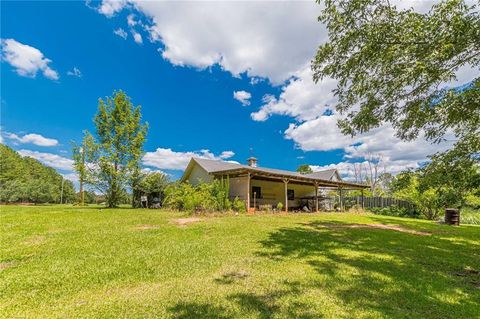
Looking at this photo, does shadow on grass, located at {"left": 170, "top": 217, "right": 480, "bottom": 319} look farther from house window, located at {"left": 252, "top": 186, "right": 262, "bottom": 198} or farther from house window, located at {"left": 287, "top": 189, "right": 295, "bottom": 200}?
house window, located at {"left": 287, "top": 189, "right": 295, "bottom": 200}

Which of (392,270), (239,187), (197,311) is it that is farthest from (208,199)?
(197,311)

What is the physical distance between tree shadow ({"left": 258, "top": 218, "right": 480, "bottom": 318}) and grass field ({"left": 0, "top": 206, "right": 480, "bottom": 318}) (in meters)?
0.02

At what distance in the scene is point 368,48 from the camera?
18.8 feet

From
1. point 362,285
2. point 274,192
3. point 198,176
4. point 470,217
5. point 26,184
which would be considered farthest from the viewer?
point 26,184

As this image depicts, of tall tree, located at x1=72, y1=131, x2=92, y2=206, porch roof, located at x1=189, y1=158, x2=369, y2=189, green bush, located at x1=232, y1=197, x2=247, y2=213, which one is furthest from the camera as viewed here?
tall tree, located at x1=72, y1=131, x2=92, y2=206

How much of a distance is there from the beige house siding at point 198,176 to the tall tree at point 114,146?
518 centimetres

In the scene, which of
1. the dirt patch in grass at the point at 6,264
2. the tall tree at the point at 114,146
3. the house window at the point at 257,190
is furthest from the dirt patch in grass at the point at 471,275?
the tall tree at the point at 114,146

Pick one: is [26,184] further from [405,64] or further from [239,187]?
[405,64]

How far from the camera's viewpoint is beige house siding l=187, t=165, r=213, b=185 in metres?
20.6

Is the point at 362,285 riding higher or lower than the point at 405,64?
lower

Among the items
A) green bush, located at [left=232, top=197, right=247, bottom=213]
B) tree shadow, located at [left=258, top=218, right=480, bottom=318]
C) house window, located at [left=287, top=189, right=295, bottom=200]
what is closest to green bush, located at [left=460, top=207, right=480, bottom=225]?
house window, located at [left=287, top=189, right=295, bottom=200]

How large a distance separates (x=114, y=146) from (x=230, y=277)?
70.9ft

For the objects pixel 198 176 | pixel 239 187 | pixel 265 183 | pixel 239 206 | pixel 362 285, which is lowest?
pixel 362 285

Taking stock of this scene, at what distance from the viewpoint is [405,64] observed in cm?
579
